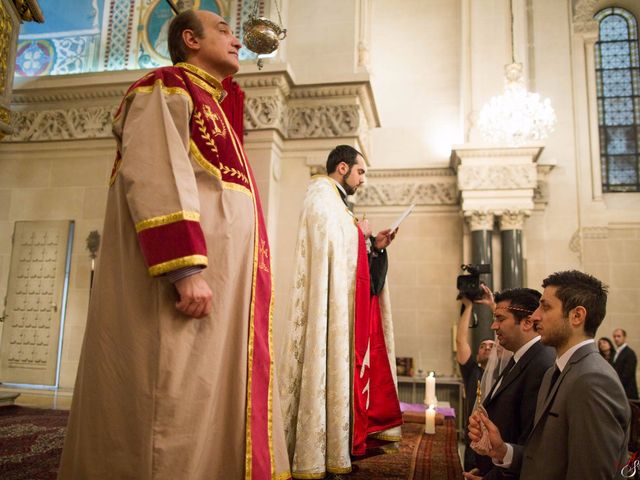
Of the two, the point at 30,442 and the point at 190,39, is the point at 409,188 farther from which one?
the point at 190,39

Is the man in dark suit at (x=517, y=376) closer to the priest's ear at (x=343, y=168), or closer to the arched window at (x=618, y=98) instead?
the priest's ear at (x=343, y=168)

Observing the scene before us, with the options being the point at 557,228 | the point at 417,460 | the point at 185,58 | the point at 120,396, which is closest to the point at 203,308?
the point at 120,396

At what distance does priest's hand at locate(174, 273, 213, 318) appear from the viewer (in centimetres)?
161

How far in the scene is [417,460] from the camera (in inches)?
132

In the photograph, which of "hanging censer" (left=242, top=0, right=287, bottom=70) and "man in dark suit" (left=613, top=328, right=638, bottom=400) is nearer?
"hanging censer" (left=242, top=0, right=287, bottom=70)

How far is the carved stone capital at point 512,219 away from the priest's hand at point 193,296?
7583mm

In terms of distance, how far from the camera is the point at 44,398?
5293 millimetres

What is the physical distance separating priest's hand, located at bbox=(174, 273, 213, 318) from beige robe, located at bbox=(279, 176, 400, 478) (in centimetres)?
143

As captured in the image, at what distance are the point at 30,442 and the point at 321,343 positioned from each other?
1960mm

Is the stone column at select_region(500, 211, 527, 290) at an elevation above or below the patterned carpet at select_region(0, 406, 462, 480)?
above

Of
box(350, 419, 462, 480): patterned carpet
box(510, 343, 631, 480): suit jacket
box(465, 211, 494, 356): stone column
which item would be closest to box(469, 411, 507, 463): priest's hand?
box(510, 343, 631, 480): suit jacket

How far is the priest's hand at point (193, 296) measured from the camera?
1.61 metres

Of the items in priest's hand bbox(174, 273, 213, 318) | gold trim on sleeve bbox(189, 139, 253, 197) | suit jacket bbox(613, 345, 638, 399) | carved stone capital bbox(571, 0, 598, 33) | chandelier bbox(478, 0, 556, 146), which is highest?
carved stone capital bbox(571, 0, 598, 33)

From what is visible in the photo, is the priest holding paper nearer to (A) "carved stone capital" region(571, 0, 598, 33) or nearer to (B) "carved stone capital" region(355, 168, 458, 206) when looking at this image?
(B) "carved stone capital" region(355, 168, 458, 206)
